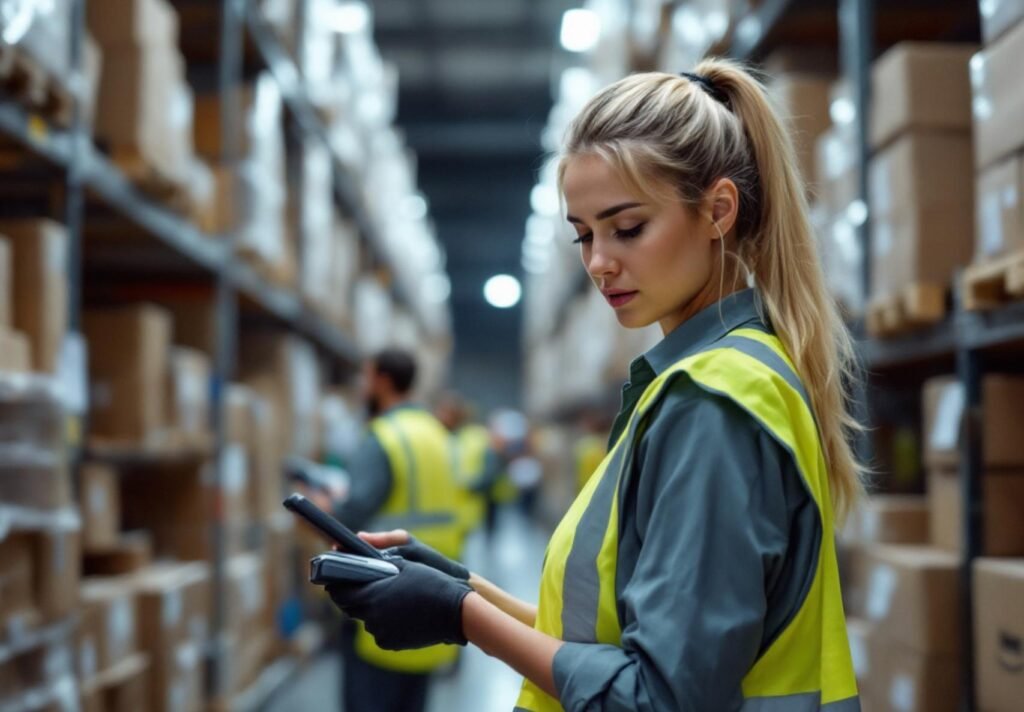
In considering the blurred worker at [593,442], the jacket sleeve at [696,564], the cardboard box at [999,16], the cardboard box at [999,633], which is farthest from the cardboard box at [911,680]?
the blurred worker at [593,442]

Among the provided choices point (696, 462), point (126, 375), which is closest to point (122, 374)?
point (126, 375)

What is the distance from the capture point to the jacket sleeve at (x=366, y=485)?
405cm

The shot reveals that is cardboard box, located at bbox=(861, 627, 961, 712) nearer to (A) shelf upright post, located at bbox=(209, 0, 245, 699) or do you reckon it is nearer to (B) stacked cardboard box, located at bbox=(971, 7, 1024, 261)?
(B) stacked cardboard box, located at bbox=(971, 7, 1024, 261)

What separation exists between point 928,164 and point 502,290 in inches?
1090

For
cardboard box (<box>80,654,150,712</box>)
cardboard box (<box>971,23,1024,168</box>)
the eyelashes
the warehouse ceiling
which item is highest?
the warehouse ceiling

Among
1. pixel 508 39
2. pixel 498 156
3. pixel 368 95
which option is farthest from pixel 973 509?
pixel 498 156

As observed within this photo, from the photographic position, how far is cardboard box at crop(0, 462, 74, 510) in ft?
9.73

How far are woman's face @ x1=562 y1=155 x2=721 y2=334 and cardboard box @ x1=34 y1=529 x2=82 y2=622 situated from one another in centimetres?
229

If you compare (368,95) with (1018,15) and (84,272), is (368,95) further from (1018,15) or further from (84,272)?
(1018,15)

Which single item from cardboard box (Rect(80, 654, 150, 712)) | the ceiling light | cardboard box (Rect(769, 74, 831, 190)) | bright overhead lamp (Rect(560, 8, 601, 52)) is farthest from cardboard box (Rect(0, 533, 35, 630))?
the ceiling light

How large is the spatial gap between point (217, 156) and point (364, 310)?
4708mm

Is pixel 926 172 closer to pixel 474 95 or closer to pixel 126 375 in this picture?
pixel 126 375

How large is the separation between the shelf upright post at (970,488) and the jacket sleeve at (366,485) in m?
2.08

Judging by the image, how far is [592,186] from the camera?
1.45 m
